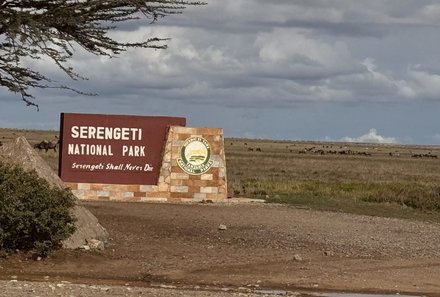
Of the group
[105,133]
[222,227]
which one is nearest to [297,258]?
[222,227]

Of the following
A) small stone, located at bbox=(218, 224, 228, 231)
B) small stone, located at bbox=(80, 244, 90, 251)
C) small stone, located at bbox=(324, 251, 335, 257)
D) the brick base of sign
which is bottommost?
small stone, located at bbox=(324, 251, 335, 257)

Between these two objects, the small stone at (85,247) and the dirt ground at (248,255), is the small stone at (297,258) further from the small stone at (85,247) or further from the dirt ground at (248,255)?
the small stone at (85,247)

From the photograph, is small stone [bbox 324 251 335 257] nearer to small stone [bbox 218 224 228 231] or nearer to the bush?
small stone [bbox 218 224 228 231]

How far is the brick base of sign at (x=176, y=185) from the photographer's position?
96.1 feet

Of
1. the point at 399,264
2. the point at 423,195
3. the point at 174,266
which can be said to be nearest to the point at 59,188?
the point at 174,266

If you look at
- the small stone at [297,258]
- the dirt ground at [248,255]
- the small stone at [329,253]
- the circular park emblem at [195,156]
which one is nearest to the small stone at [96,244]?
the dirt ground at [248,255]

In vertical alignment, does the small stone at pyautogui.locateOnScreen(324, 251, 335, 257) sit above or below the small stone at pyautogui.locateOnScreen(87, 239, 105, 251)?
below

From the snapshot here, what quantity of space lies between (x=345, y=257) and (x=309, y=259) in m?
0.84

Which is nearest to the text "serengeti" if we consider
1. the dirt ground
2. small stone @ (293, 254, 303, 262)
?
the dirt ground

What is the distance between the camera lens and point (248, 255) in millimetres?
19047

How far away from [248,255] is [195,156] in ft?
35.8

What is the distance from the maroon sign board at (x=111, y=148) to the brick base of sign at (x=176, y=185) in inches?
8.2

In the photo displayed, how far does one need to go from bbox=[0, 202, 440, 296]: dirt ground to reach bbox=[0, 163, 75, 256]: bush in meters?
0.31

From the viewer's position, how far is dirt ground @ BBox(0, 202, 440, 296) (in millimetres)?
16719
